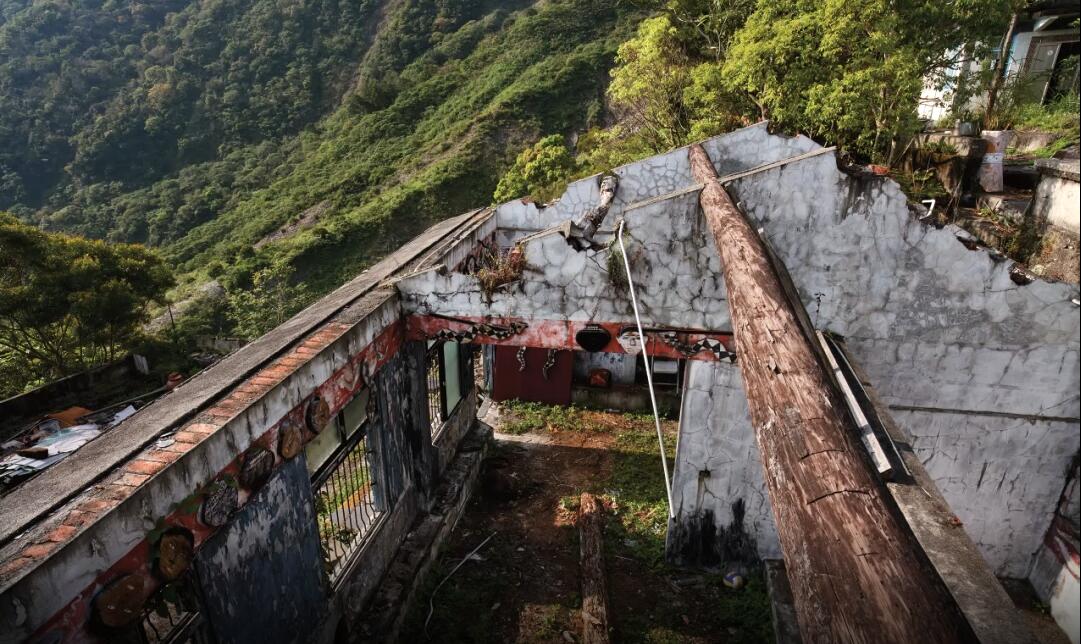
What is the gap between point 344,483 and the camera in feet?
17.6

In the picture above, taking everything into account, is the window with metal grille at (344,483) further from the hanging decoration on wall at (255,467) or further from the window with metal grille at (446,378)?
the window with metal grille at (446,378)

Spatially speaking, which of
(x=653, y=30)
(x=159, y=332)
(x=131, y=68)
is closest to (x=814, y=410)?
(x=653, y=30)

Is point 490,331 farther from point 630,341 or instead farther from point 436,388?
point 436,388

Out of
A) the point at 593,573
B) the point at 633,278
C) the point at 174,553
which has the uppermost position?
the point at 633,278

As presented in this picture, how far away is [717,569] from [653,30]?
524 inches

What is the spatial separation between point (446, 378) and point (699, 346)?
369 centimetres

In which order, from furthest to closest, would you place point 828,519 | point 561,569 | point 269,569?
point 561,569 → point 269,569 → point 828,519

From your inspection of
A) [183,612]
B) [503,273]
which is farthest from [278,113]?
[183,612]

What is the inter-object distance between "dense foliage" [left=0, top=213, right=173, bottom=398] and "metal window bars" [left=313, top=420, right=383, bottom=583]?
1299cm

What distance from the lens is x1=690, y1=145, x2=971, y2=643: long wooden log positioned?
1128 millimetres

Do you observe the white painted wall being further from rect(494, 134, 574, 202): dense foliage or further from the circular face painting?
rect(494, 134, 574, 202): dense foliage

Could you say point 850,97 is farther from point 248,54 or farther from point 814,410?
point 248,54

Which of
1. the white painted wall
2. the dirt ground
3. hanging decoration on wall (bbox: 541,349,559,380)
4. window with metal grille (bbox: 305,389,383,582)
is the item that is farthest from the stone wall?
hanging decoration on wall (bbox: 541,349,559,380)

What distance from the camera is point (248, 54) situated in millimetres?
42562
